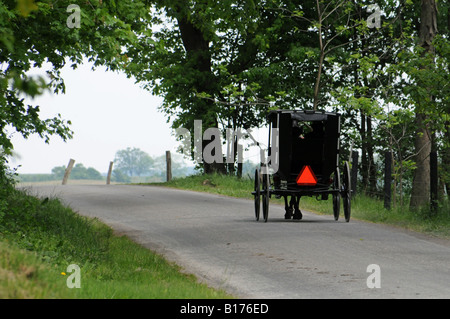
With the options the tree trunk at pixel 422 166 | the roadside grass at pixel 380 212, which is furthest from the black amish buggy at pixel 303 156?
the tree trunk at pixel 422 166

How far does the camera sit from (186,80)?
30016 millimetres

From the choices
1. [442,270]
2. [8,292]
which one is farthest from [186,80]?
[8,292]

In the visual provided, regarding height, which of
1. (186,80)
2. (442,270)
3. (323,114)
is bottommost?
(442,270)

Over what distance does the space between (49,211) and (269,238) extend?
203 inches

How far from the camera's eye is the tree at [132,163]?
192750mm

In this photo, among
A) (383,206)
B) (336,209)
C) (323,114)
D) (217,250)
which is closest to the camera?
(217,250)

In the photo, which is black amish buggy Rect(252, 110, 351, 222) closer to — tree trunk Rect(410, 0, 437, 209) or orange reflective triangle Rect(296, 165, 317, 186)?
orange reflective triangle Rect(296, 165, 317, 186)

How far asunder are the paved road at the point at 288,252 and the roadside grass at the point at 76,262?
0.54 meters

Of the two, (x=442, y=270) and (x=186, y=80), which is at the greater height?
(x=186, y=80)

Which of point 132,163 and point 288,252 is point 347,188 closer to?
point 288,252

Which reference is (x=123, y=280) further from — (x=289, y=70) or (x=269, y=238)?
(x=289, y=70)

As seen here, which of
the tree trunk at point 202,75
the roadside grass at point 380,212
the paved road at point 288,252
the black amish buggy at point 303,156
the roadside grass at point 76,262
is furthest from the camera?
the tree trunk at point 202,75

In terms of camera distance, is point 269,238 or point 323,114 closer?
point 269,238

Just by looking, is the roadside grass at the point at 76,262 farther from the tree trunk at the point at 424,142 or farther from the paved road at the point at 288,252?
the tree trunk at the point at 424,142
